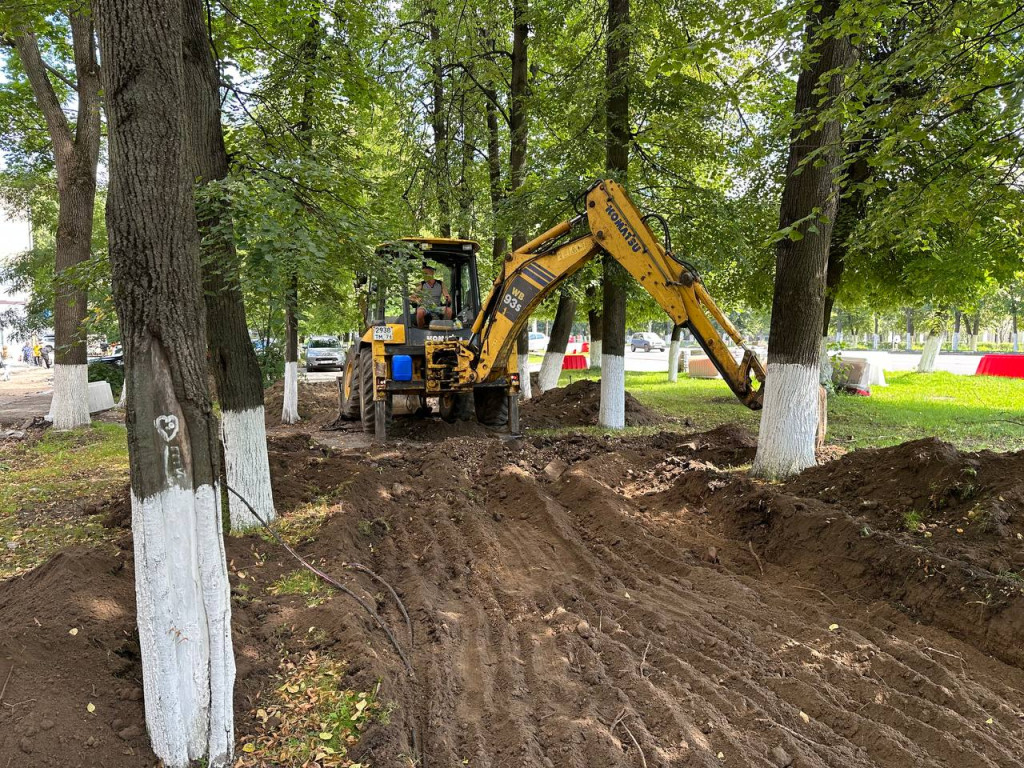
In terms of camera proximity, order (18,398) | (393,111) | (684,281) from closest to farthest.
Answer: (684,281)
(393,111)
(18,398)

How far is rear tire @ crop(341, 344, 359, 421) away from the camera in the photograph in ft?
39.6

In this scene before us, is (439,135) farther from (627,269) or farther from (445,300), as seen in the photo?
(627,269)

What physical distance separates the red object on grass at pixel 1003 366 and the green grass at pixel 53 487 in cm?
2319

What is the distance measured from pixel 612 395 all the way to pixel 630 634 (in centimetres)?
765

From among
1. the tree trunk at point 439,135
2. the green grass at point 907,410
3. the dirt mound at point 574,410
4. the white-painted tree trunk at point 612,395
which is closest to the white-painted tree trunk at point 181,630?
the green grass at point 907,410

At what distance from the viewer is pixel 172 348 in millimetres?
2762

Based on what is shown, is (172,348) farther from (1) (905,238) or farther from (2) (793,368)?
(2) (793,368)

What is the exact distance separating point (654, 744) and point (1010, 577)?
113 inches

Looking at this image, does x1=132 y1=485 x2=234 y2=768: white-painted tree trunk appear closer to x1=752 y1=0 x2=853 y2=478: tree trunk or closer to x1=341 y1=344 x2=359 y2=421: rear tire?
x1=752 y1=0 x2=853 y2=478: tree trunk

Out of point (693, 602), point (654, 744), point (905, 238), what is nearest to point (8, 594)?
point (654, 744)

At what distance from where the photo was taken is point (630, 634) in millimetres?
3988

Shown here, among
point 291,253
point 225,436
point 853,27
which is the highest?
point 853,27

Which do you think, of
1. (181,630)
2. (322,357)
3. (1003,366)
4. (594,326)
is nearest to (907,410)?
(594,326)

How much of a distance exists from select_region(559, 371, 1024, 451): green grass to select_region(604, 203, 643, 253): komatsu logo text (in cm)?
413
